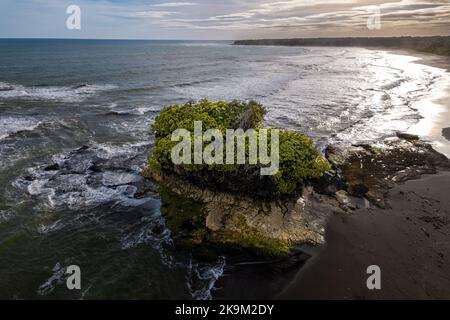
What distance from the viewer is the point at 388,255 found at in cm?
1208

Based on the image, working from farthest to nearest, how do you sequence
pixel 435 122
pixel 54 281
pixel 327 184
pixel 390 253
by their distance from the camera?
pixel 435 122
pixel 327 184
pixel 390 253
pixel 54 281

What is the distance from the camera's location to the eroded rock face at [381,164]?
1658 cm

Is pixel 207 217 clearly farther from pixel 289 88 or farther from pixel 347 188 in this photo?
pixel 289 88

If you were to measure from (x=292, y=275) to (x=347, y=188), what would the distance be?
670cm

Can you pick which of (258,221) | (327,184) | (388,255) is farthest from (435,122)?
(258,221)

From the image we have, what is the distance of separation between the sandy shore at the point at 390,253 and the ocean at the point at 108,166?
3085 millimetres

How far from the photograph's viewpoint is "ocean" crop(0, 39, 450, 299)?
37.7 ft

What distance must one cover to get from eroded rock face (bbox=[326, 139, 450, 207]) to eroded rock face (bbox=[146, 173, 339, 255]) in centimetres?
263

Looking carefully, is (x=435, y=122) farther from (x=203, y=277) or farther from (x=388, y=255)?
(x=203, y=277)

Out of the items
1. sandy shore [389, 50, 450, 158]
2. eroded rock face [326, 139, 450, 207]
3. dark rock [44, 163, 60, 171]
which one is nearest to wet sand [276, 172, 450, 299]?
eroded rock face [326, 139, 450, 207]

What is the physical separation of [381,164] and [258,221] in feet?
33.3

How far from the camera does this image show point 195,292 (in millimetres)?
10711

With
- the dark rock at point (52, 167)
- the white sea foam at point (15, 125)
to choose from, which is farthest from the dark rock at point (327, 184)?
the white sea foam at point (15, 125)

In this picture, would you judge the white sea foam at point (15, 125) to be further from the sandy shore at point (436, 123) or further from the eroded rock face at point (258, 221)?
the sandy shore at point (436, 123)
